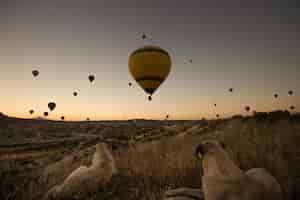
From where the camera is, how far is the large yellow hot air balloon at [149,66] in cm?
1695

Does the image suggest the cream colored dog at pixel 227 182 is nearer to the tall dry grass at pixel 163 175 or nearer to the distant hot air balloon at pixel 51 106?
the tall dry grass at pixel 163 175

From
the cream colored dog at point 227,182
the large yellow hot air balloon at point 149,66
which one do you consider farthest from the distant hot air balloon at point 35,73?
the cream colored dog at point 227,182

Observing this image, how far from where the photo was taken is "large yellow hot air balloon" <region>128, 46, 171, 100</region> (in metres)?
17.0

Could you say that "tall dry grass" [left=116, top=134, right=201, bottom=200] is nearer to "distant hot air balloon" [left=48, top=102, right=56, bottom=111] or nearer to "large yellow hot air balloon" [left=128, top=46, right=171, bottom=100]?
"large yellow hot air balloon" [left=128, top=46, right=171, bottom=100]

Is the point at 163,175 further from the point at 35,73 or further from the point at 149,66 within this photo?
the point at 35,73

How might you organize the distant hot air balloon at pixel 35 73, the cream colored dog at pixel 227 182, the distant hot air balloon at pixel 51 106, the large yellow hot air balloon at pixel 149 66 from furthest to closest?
the distant hot air balloon at pixel 51 106 < the distant hot air balloon at pixel 35 73 < the large yellow hot air balloon at pixel 149 66 < the cream colored dog at pixel 227 182

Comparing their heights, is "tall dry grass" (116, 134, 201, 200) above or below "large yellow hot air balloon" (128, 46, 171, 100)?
below

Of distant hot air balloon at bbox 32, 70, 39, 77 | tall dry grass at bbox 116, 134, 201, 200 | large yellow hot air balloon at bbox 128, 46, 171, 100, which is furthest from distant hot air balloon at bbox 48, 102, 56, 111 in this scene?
tall dry grass at bbox 116, 134, 201, 200

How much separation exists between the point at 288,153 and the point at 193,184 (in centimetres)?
340

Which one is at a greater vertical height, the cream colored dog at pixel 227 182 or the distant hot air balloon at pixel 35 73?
the distant hot air balloon at pixel 35 73

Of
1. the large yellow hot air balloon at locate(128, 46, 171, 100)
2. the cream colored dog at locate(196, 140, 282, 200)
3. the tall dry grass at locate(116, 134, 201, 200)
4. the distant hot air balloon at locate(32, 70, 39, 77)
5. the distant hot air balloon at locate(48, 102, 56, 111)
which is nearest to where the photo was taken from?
the cream colored dog at locate(196, 140, 282, 200)

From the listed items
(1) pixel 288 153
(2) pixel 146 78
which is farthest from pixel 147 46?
(1) pixel 288 153

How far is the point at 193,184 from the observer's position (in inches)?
255

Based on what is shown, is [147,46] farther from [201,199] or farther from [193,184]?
[201,199]
